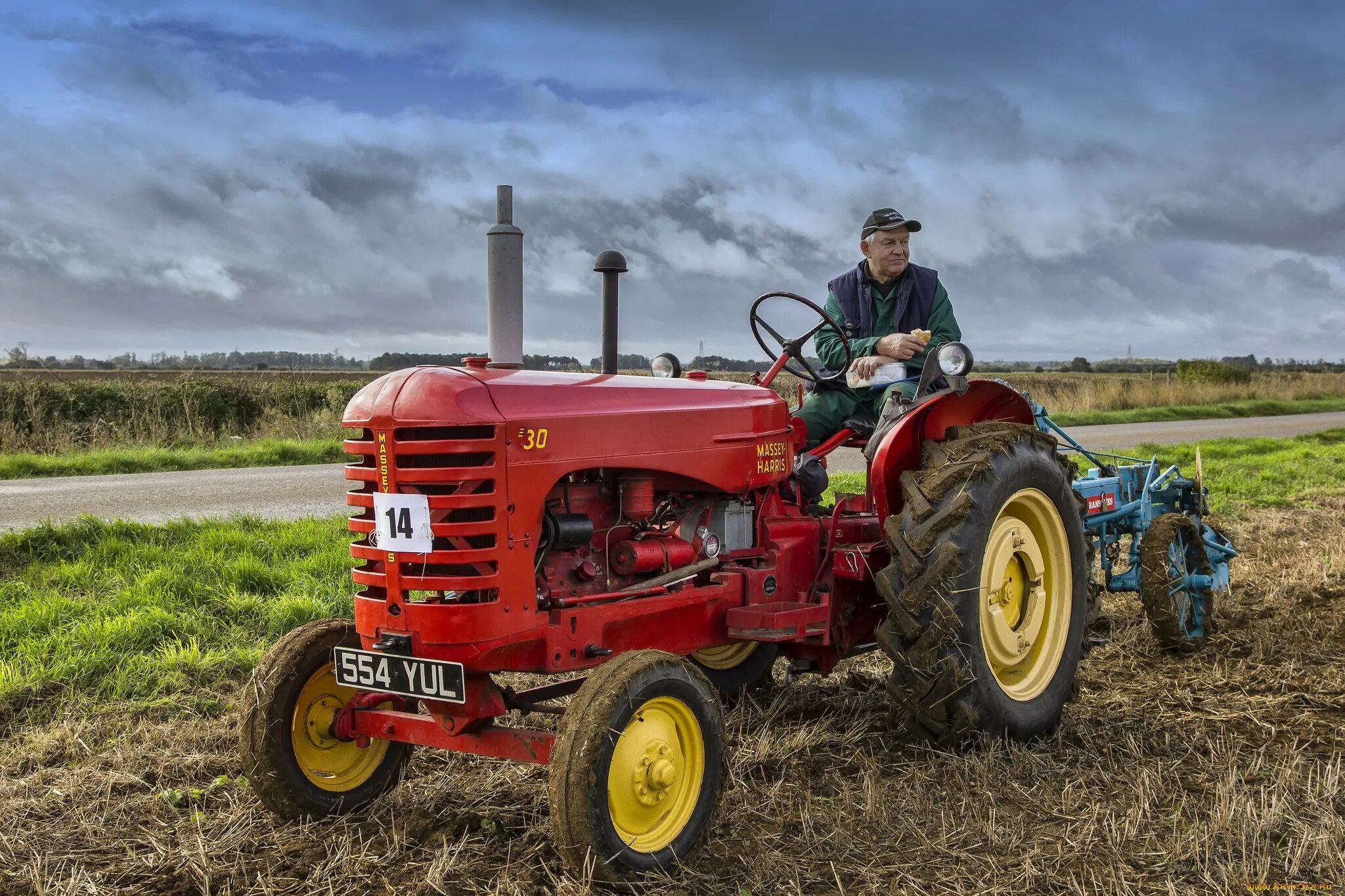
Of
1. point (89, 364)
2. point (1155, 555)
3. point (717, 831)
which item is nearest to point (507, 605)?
point (717, 831)

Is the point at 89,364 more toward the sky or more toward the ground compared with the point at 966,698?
more toward the sky

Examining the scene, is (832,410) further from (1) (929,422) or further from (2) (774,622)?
(2) (774,622)

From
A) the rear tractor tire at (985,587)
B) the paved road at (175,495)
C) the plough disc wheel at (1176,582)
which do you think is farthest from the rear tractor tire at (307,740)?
the paved road at (175,495)

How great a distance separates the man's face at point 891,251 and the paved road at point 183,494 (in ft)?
16.0

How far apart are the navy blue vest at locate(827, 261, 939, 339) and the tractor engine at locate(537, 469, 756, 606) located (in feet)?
5.18

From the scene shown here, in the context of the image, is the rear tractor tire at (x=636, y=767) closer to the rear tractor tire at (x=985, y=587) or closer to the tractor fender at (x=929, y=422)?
the rear tractor tire at (x=985, y=587)

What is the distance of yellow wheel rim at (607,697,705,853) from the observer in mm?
3055

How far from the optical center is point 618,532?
3.59 metres

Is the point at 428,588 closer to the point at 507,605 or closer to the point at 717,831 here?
the point at 507,605

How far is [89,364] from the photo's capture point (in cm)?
4019

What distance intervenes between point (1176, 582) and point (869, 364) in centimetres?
204

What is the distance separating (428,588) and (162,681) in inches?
93.3

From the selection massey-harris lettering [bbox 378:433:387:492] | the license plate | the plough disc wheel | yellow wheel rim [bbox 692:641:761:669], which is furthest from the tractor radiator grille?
the plough disc wheel

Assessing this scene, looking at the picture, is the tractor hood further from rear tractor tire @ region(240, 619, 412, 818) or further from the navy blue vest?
the navy blue vest
